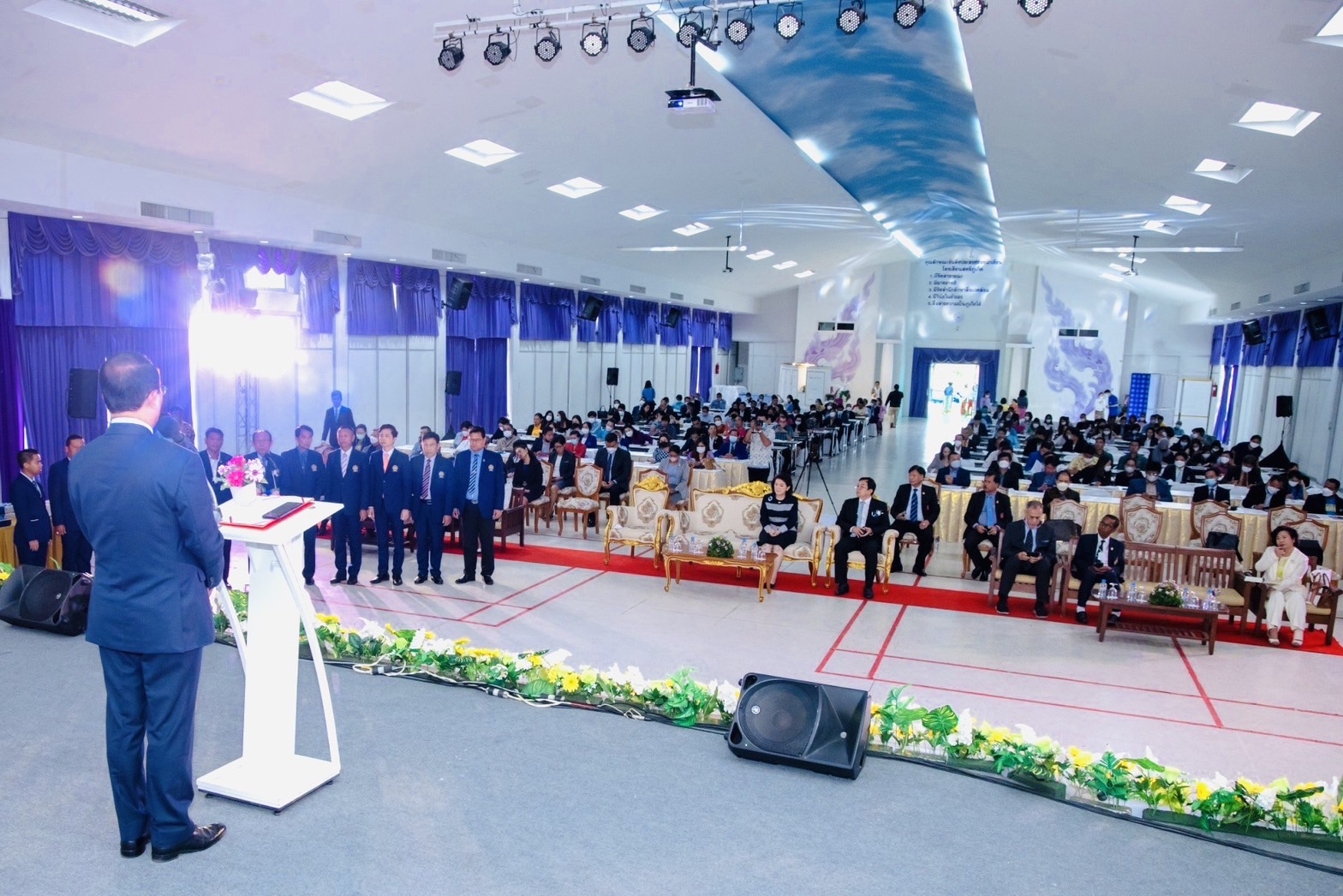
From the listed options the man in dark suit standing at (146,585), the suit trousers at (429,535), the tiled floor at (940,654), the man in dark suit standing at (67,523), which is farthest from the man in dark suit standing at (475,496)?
the man in dark suit standing at (146,585)

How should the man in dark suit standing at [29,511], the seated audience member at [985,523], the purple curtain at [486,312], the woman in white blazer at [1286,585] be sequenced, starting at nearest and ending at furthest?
the man in dark suit standing at [29,511], the woman in white blazer at [1286,585], the seated audience member at [985,523], the purple curtain at [486,312]

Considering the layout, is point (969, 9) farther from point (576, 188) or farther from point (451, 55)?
point (576, 188)

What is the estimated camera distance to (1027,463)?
535 inches

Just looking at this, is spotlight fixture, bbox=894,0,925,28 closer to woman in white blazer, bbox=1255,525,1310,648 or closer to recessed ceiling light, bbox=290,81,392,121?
recessed ceiling light, bbox=290,81,392,121

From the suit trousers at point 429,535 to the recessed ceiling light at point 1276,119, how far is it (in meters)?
7.71

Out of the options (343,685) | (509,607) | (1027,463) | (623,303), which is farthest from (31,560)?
(623,303)

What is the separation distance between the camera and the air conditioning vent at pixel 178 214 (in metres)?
9.12

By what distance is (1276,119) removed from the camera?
25.6 ft

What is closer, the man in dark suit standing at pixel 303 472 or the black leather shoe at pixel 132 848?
the black leather shoe at pixel 132 848

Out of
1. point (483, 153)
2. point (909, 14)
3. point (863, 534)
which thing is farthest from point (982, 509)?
point (483, 153)

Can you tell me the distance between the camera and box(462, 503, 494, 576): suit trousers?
7.96 metres

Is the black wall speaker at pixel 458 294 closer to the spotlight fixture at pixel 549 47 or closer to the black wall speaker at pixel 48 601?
the spotlight fixture at pixel 549 47

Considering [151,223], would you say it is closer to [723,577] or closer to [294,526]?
[723,577]

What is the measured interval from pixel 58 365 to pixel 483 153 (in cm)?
510
